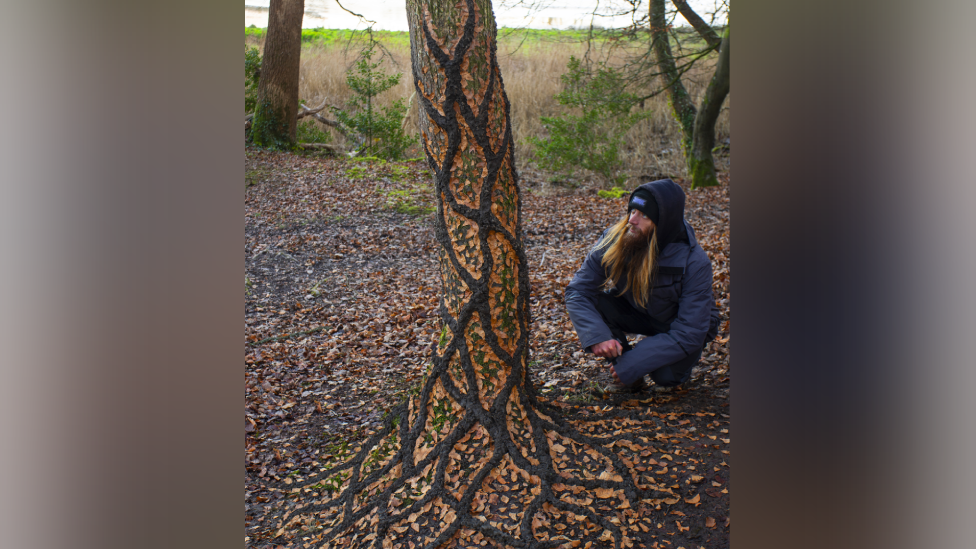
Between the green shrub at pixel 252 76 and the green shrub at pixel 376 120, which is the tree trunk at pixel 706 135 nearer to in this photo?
the green shrub at pixel 376 120

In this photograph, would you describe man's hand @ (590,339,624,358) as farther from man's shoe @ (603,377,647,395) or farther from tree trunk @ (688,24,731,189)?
tree trunk @ (688,24,731,189)

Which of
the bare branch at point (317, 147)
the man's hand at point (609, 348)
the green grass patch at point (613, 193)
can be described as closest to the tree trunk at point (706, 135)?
the green grass patch at point (613, 193)

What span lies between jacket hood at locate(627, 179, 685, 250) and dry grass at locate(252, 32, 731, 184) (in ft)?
29.0

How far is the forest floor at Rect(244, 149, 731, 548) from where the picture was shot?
2834mm

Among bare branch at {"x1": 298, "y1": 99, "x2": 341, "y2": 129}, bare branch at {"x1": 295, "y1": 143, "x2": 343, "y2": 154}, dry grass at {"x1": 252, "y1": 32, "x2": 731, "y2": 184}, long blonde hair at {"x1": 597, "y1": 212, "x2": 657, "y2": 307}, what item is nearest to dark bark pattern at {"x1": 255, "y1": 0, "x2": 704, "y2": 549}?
long blonde hair at {"x1": 597, "y1": 212, "x2": 657, "y2": 307}

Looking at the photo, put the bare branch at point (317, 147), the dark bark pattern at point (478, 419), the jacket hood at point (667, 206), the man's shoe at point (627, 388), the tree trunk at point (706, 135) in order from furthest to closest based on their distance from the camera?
1. the bare branch at point (317, 147)
2. the tree trunk at point (706, 135)
3. the man's shoe at point (627, 388)
4. the jacket hood at point (667, 206)
5. the dark bark pattern at point (478, 419)

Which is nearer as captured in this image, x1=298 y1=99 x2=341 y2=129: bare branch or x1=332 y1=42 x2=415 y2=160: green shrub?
x1=332 y1=42 x2=415 y2=160: green shrub

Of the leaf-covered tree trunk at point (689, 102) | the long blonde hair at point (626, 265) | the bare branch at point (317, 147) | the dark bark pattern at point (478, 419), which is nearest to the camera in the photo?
the dark bark pattern at point (478, 419)

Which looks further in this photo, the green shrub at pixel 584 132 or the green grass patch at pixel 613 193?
the green grass patch at pixel 613 193

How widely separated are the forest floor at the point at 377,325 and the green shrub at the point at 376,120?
5.87 feet

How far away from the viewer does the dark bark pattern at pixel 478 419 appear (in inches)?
89.6
